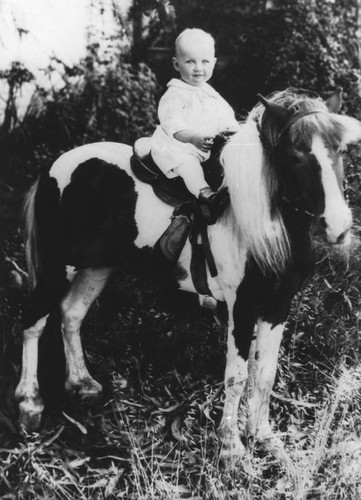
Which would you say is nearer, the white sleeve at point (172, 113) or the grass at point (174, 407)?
the grass at point (174, 407)

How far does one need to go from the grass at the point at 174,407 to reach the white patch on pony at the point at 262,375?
13 centimetres

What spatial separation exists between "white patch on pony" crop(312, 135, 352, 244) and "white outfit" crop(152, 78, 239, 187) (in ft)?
1.94

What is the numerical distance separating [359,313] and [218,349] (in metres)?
0.96

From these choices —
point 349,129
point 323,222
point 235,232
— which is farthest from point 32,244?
point 349,129

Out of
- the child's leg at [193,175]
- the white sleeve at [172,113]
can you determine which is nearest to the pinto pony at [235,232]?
the child's leg at [193,175]

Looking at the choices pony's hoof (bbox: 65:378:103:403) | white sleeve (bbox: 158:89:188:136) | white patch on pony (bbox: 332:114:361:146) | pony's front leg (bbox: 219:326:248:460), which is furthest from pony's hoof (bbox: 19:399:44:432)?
white patch on pony (bbox: 332:114:361:146)

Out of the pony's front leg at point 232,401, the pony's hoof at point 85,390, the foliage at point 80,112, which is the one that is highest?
the foliage at point 80,112

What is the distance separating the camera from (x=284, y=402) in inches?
138

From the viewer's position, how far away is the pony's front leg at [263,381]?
2984 mm

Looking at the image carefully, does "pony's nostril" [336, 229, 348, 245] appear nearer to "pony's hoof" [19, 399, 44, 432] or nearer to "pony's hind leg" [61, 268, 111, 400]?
"pony's hind leg" [61, 268, 111, 400]

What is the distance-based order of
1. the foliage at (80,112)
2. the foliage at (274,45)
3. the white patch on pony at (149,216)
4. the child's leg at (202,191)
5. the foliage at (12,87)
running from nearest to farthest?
the child's leg at (202,191)
the white patch on pony at (149,216)
the foliage at (12,87)
the foliage at (80,112)
the foliage at (274,45)

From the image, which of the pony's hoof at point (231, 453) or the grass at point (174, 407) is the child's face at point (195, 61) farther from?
the pony's hoof at point (231, 453)

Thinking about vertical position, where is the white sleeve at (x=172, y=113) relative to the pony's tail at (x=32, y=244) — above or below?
above

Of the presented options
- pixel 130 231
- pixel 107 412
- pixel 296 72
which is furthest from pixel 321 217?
pixel 296 72
